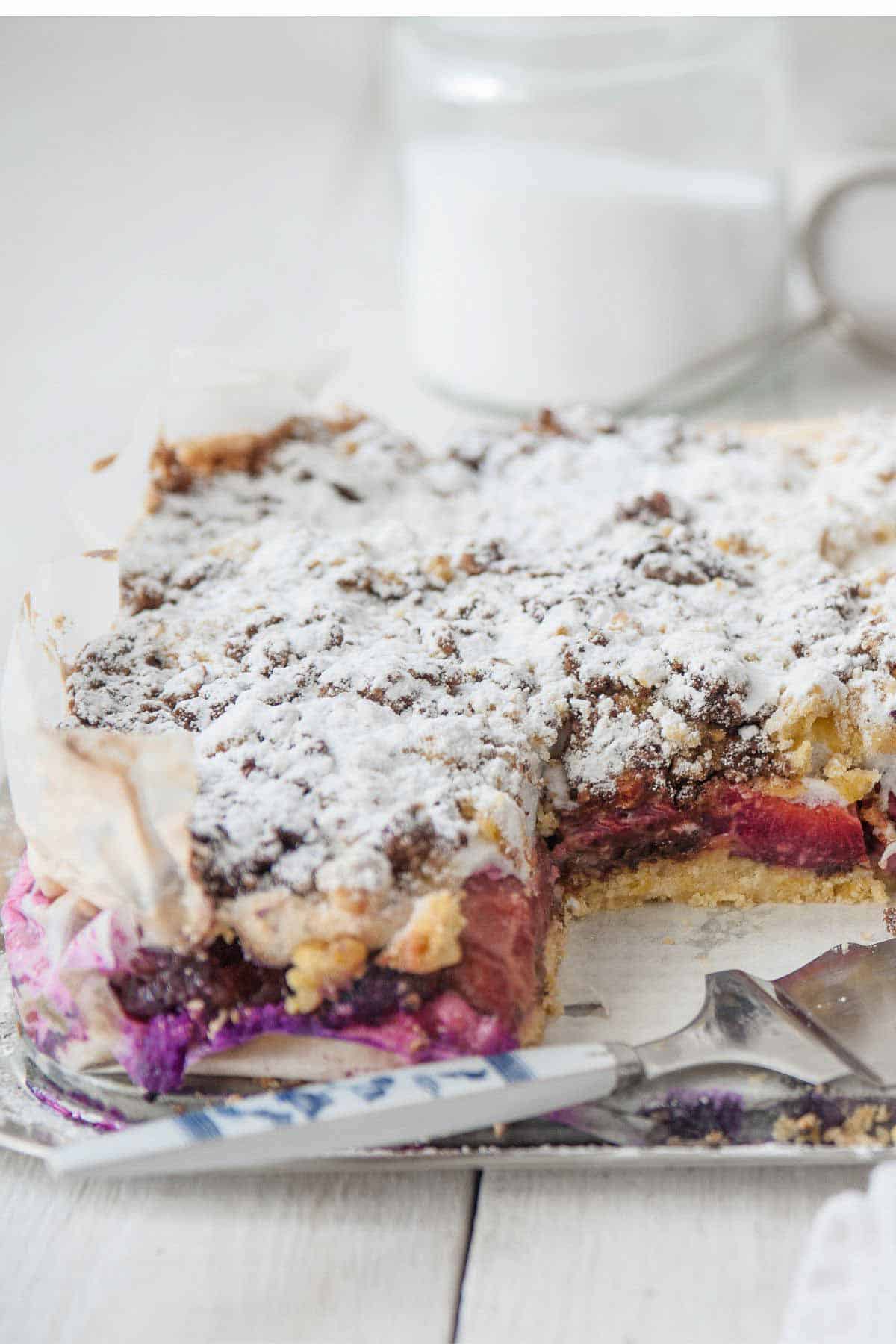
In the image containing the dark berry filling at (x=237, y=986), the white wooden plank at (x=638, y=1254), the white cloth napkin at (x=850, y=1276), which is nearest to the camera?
the white cloth napkin at (x=850, y=1276)

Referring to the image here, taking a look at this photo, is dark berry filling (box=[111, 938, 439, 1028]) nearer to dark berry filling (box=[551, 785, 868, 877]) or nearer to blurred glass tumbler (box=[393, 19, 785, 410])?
dark berry filling (box=[551, 785, 868, 877])

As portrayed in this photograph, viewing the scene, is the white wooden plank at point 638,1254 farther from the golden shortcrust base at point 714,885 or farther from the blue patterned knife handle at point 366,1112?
the golden shortcrust base at point 714,885

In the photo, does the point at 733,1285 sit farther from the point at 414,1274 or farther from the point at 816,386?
the point at 816,386

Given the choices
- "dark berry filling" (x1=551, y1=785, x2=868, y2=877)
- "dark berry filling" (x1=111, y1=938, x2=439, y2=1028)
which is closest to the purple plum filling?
"dark berry filling" (x1=111, y1=938, x2=439, y2=1028)

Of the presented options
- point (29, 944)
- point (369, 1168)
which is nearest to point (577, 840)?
point (369, 1168)

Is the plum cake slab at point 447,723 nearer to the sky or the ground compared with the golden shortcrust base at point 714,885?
nearer to the sky

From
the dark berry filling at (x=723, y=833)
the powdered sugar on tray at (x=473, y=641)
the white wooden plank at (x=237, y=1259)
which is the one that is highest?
the powdered sugar on tray at (x=473, y=641)

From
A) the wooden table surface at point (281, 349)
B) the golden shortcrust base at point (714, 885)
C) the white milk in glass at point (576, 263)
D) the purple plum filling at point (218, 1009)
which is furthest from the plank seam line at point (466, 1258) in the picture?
the white milk in glass at point (576, 263)
